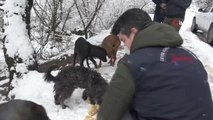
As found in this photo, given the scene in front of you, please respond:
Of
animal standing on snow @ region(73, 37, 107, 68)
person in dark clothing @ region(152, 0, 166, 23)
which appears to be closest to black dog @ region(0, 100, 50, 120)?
person in dark clothing @ region(152, 0, 166, 23)

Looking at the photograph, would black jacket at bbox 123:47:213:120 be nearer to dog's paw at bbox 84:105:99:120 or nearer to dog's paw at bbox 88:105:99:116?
dog's paw at bbox 84:105:99:120

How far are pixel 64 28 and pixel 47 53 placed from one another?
82.4 inches

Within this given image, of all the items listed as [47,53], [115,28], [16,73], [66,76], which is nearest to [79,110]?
[66,76]

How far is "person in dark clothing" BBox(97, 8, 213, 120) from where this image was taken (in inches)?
109

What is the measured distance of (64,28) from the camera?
17078 mm

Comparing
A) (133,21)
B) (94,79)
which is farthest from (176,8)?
(133,21)

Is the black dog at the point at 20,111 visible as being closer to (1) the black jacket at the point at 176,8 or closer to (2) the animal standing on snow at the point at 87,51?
(1) the black jacket at the point at 176,8

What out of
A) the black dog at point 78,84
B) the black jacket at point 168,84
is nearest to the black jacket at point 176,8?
the black dog at point 78,84

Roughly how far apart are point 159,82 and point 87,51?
7.62 m

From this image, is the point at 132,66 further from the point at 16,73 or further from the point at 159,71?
the point at 16,73

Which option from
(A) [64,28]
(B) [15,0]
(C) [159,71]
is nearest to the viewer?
(C) [159,71]

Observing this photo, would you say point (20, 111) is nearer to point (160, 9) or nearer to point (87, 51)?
point (160, 9)

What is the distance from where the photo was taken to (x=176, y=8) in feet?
25.6

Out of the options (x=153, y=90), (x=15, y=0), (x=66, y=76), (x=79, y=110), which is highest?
(x=153, y=90)
